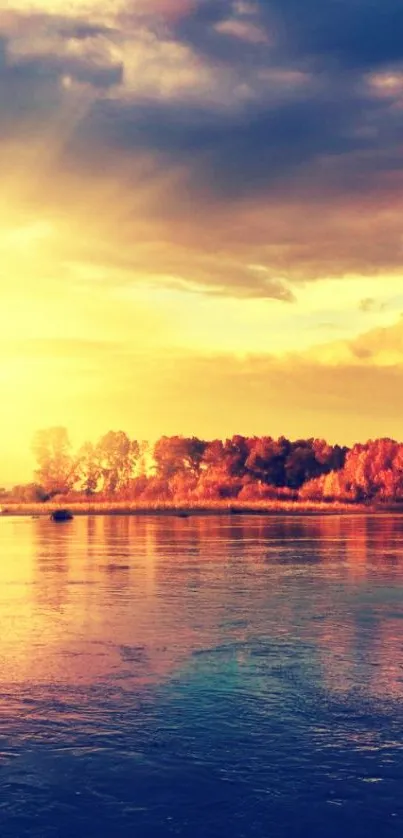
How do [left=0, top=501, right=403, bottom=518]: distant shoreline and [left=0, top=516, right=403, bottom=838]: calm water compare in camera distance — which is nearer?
[left=0, top=516, right=403, bottom=838]: calm water

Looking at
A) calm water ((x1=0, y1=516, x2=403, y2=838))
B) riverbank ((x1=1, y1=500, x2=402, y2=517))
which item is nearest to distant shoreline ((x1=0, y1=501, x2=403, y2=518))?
riverbank ((x1=1, y1=500, x2=402, y2=517))

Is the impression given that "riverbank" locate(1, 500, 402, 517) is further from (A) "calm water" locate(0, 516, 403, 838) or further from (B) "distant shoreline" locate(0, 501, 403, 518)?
(A) "calm water" locate(0, 516, 403, 838)

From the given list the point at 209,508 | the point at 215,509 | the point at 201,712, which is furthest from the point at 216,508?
the point at 201,712

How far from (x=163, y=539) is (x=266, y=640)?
4510cm

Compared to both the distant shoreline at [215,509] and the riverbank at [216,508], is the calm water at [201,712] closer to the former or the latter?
the distant shoreline at [215,509]

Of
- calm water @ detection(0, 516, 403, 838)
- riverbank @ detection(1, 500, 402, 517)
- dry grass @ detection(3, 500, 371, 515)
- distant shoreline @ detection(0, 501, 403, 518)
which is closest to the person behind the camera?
calm water @ detection(0, 516, 403, 838)

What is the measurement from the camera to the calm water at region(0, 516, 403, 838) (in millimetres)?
10547

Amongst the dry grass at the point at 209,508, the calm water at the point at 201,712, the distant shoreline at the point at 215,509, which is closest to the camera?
the calm water at the point at 201,712

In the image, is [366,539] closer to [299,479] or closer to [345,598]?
[345,598]

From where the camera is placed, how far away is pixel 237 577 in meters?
36.1

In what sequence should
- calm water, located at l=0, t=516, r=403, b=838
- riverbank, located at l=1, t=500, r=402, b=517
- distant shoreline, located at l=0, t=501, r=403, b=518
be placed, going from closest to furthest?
calm water, located at l=0, t=516, r=403, b=838
distant shoreline, located at l=0, t=501, r=403, b=518
riverbank, located at l=1, t=500, r=402, b=517

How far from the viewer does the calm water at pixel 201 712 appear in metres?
10.5

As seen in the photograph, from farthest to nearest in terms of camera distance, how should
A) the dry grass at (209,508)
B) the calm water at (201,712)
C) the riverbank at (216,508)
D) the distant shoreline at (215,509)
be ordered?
the dry grass at (209,508) < the riverbank at (216,508) < the distant shoreline at (215,509) < the calm water at (201,712)

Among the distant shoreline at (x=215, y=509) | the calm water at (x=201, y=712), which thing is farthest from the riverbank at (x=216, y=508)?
the calm water at (x=201, y=712)
